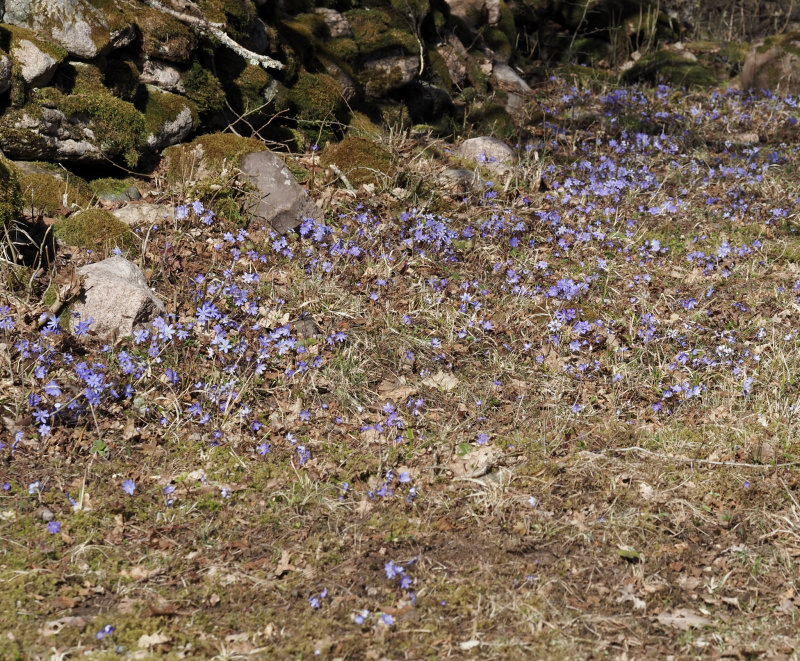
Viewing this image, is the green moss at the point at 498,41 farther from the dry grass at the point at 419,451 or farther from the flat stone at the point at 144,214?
the flat stone at the point at 144,214

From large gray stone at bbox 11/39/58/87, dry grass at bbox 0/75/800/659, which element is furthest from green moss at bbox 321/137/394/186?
large gray stone at bbox 11/39/58/87

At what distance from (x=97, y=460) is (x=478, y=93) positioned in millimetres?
7511

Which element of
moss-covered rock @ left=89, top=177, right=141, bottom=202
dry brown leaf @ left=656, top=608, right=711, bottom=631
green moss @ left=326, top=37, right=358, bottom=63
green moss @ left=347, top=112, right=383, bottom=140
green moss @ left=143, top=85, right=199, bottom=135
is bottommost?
dry brown leaf @ left=656, top=608, right=711, bottom=631

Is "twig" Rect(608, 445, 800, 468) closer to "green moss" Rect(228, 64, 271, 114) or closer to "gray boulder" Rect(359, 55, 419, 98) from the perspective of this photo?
"green moss" Rect(228, 64, 271, 114)

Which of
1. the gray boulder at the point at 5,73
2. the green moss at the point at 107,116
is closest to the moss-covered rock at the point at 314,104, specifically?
the green moss at the point at 107,116

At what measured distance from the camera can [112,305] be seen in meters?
4.97

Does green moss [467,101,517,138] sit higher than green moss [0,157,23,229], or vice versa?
green moss [0,157,23,229]

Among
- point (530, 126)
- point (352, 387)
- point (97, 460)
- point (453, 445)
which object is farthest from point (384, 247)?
point (530, 126)

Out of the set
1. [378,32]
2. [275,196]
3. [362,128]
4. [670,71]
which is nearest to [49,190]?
→ [275,196]

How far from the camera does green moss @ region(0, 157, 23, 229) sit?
16.4 ft

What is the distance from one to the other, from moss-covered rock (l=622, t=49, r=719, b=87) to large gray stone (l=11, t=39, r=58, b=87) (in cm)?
931

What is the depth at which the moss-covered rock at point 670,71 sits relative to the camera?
39.5 feet

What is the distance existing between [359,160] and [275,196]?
1.13 meters

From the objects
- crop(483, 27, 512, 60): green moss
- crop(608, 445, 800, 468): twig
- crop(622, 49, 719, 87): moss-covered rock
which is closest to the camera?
crop(608, 445, 800, 468): twig
